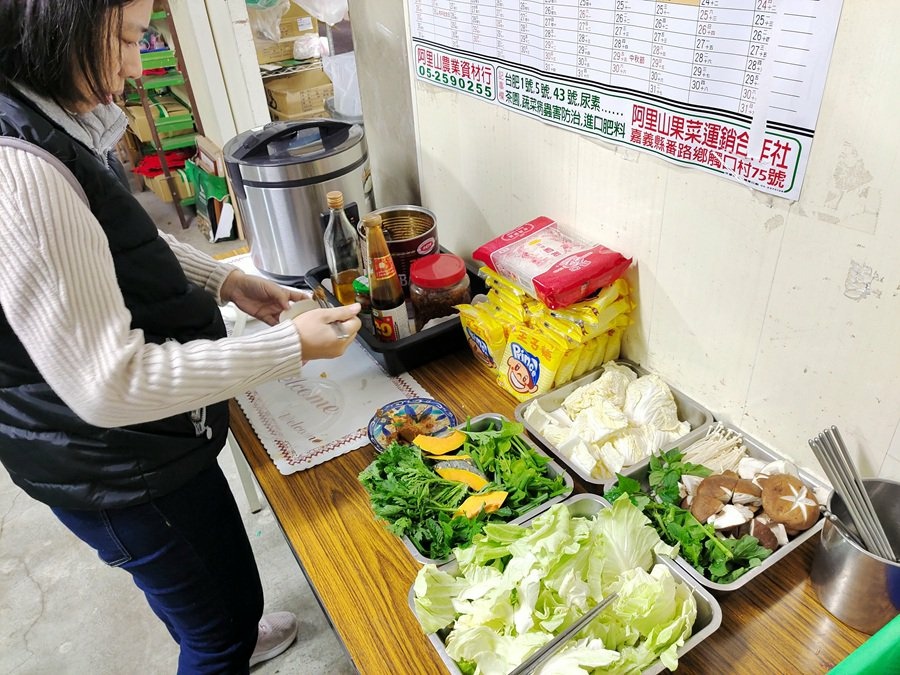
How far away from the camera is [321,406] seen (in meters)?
1.23

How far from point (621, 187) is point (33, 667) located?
187 centimetres

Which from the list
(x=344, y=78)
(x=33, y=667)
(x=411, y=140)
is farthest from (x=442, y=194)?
(x=33, y=667)

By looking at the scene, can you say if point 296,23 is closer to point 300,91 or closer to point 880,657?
point 300,91

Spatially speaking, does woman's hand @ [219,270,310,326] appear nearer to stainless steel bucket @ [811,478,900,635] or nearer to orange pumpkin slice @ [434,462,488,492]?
orange pumpkin slice @ [434,462,488,492]

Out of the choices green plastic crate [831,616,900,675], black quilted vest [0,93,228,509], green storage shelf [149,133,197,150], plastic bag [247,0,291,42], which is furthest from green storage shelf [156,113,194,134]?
green plastic crate [831,616,900,675]

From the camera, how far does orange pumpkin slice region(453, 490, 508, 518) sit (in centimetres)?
91

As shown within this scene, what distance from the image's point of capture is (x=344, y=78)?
98.3 inches

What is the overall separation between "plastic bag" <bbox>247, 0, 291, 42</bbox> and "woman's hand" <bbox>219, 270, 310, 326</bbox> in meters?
2.74

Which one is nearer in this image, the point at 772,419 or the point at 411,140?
the point at 772,419

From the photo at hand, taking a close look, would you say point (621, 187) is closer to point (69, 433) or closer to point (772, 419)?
point (772, 419)

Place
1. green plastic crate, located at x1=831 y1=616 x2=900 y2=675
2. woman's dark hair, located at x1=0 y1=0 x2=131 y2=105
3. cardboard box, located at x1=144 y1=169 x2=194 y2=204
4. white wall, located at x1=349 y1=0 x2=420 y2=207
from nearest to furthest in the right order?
1. green plastic crate, located at x1=831 y1=616 x2=900 y2=675
2. woman's dark hair, located at x1=0 y1=0 x2=131 y2=105
3. white wall, located at x1=349 y1=0 x2=420 y2=207
4. cardboard box, located at x1=144 y1=169 x2=194 y2=204

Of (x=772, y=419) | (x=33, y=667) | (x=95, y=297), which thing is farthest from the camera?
(x=33, y=667)

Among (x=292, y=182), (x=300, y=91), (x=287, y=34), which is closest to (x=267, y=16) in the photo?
(x=287, y=34)

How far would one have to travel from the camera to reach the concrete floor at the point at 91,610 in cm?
167
